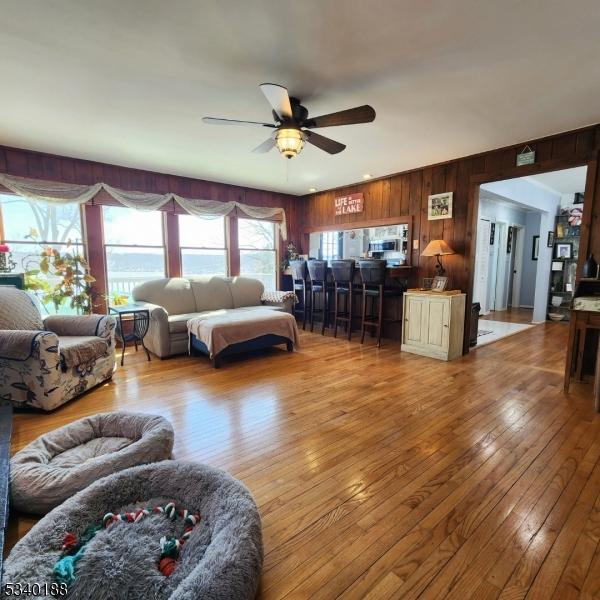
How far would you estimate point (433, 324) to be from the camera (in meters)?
4.00

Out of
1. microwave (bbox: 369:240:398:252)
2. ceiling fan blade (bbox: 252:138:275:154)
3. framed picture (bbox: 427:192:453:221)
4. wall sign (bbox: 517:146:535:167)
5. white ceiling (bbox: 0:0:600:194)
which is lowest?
microwave (bbox: 369:240:398:252)

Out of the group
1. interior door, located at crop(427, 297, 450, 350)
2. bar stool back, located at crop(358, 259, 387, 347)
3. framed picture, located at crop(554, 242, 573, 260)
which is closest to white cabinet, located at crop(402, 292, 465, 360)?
interior door, located at crop(427, 297, 450, 350)

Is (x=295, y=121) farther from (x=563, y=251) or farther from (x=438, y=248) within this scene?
(x=563, y=251)

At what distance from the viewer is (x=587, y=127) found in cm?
310

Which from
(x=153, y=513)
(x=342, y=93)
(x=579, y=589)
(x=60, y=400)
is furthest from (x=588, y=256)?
(x=60, y=400)

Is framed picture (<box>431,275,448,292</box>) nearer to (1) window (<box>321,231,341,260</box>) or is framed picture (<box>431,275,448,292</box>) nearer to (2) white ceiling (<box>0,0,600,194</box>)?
(2) white ceiling (<box>0,0,600,194</box>)

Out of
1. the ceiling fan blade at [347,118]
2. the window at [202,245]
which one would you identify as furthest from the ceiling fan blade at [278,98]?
the window at [202,245]

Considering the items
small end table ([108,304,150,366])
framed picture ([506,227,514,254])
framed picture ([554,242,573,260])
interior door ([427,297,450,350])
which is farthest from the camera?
framed picture ([506,227,514,254])

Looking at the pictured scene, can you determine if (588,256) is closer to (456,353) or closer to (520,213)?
(456,353)

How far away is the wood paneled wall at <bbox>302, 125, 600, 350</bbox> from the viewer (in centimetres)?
314

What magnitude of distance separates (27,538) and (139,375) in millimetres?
2297

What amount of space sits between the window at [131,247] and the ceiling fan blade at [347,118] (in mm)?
3313

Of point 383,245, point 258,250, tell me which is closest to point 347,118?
point 258,250

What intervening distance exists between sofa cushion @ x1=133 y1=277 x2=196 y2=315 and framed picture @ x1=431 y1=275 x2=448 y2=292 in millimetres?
3291
